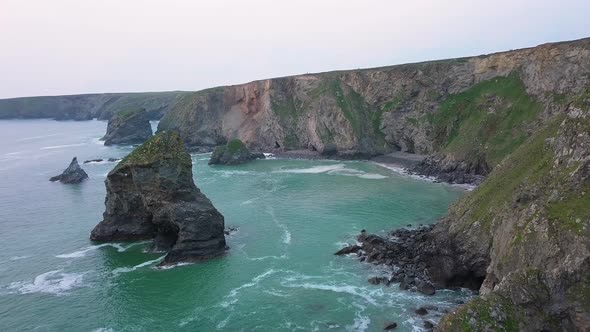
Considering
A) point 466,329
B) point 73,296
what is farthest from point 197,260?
point 466,329

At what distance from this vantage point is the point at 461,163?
83.9m

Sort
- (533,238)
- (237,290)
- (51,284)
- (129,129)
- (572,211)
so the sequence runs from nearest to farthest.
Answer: (572,211) < (533,238) < (237,290) < (51,284) < (129,129)

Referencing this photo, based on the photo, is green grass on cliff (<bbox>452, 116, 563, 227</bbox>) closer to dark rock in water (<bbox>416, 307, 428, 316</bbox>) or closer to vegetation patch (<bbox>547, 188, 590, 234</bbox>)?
vegetation patch (<bbox>547, 188, 590, 234</bbox>)

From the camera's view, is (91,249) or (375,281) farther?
(91,249)

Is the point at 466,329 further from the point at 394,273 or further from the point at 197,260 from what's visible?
the point at 197,260

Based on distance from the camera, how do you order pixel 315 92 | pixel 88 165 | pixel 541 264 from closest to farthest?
pixel 541 264
pixel 88 165
pixel 315 92

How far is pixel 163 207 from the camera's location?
52.2 meters

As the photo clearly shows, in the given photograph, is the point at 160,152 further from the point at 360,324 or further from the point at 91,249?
the point at 360,324

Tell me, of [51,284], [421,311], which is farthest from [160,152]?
[421,311]

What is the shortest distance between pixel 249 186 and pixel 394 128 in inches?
1572

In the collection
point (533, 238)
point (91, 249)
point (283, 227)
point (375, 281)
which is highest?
point (533, 238)

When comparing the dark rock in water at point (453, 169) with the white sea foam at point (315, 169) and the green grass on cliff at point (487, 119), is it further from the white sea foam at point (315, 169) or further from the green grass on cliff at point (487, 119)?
the white sea foam at point (315, 169)

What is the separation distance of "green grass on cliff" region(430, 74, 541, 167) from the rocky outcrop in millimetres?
34464

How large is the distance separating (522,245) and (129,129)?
141 m
